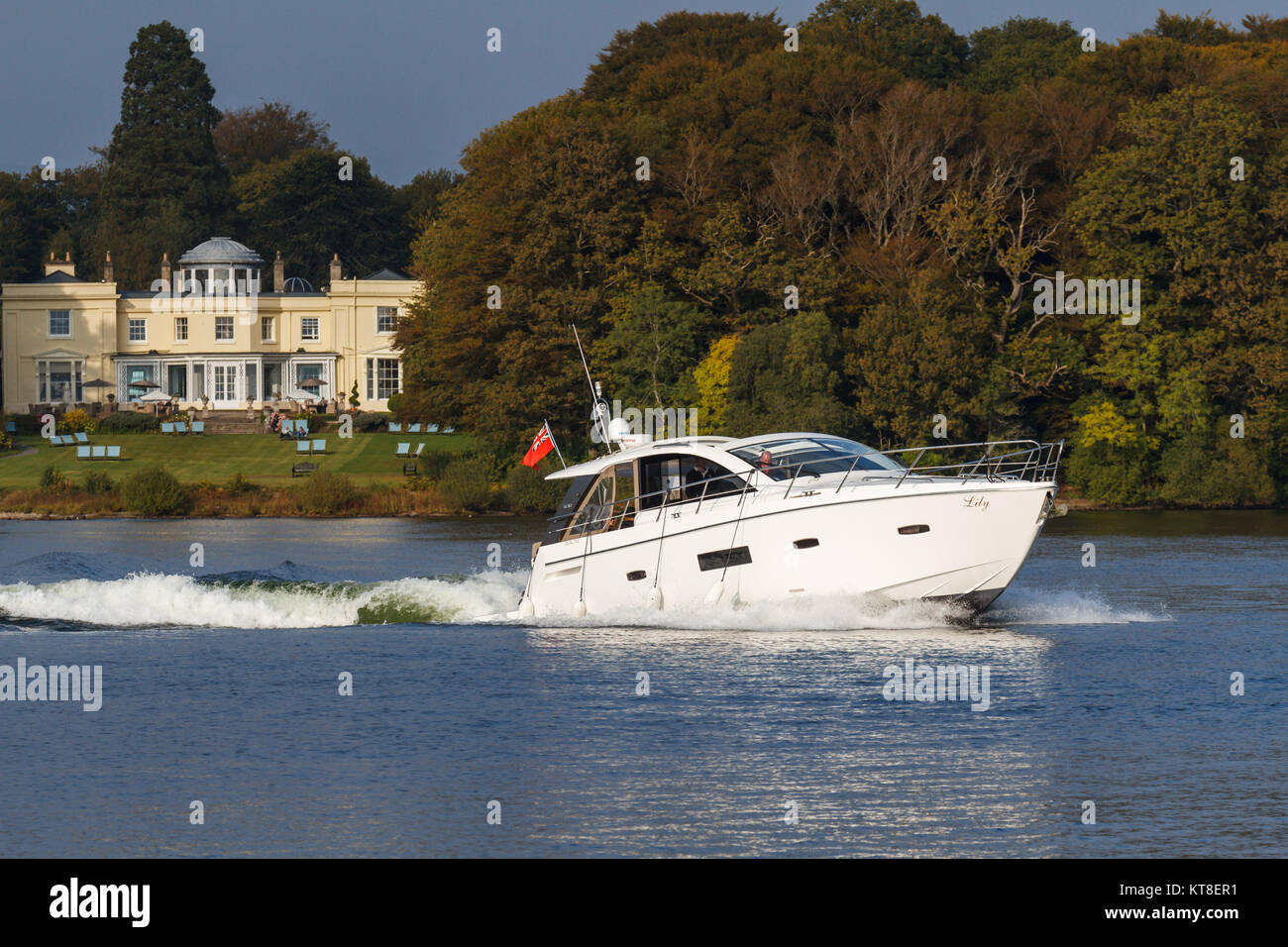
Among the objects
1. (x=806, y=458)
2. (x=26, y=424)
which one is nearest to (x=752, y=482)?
(x=806, y=458)

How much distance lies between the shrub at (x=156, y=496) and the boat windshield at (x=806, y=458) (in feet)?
129

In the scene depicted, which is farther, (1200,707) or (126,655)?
(126,655)

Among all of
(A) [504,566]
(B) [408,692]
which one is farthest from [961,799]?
(A) [504,566]

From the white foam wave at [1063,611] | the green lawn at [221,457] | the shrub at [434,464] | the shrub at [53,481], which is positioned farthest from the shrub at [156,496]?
the white foam wave at [1063,611]

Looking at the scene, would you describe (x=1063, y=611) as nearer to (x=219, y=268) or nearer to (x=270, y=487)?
(x=270, y=487)

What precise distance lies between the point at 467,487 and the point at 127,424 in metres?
32.0

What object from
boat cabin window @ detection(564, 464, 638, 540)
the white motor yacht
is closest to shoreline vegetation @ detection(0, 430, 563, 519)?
the white motor yacht

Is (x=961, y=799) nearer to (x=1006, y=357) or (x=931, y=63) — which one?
(x=1006, y=357)

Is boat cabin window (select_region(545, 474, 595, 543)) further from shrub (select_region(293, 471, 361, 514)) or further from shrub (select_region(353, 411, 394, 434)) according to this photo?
shrub (select_region(353, 411, 394, 434))

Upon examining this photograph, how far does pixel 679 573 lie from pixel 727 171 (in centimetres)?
4578

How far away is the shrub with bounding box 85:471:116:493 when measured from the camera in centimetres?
6806

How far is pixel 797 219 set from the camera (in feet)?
241

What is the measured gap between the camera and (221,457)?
81062mm
